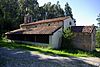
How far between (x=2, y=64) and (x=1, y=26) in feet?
153

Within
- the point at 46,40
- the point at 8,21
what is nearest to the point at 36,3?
the point at 8,21

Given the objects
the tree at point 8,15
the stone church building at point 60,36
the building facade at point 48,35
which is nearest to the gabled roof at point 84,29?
the stone church building at point 60,36

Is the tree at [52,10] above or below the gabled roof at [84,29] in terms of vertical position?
above

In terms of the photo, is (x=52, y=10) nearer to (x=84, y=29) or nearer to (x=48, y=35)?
(x=84, y=29)

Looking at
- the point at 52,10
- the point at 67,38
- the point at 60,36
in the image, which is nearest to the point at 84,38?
the point at 67,38

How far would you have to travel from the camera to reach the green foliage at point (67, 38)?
31984 millimetres

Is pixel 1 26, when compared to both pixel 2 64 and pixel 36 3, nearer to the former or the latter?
pixel 36 3

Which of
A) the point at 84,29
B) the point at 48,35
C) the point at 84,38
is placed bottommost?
the point at 84,38

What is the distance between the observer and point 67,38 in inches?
1266

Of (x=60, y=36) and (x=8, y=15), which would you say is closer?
(x=60, y=36)

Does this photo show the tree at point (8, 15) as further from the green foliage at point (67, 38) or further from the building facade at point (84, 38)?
the building facade at point (84, 38)

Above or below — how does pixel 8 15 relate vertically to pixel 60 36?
above

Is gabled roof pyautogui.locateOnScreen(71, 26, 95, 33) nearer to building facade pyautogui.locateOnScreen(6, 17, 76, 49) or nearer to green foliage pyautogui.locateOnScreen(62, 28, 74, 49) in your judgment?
green foliage pyautogui.locateOnScreen(62, 28, 74, 49)

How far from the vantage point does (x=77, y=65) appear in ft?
51.5
